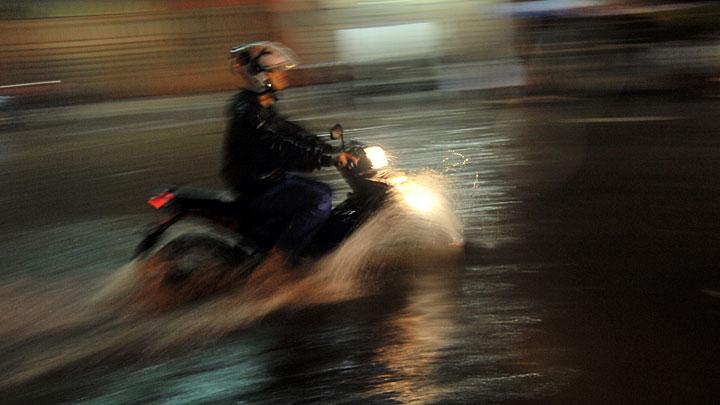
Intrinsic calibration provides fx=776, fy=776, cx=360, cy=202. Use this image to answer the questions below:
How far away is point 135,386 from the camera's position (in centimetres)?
404

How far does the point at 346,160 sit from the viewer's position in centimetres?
500

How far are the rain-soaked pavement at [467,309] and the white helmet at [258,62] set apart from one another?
1354mm

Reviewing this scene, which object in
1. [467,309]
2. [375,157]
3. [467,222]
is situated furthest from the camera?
[467,222]

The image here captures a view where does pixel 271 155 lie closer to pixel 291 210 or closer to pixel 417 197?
pixel 291 210

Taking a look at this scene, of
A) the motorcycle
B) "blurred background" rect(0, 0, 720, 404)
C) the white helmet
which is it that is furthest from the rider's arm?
"blurred background" rect(0, 0, 720, 404)

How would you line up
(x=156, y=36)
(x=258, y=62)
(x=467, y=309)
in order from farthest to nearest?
(x=156, y=36)
(x=258, y=62)
(x=467, y=309)

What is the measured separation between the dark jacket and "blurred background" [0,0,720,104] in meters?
10.1

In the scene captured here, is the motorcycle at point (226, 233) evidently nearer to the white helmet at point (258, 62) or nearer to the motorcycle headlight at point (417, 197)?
the motorcycle headlight at point (417, 197)

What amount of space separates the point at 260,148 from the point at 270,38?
17.3 metres

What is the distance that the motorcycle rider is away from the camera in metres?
4.86

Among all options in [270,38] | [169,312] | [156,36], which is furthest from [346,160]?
[156,36]

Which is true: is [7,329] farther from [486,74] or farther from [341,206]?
[486,74]

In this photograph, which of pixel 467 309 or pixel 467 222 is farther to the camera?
pixel 467 222

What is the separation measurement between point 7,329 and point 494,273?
3.24 m
